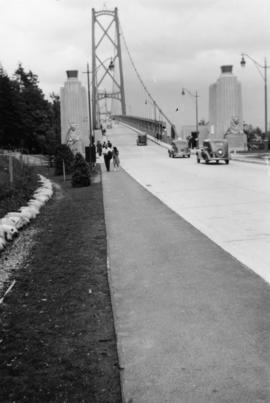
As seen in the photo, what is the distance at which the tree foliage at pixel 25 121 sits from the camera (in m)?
66.6

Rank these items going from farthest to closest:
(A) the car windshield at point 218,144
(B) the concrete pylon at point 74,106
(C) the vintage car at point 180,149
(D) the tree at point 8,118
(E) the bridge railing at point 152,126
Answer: (E) the bridge railing at point 152,126, (D) the tree at point 8,118, (B) the concrete pylon at point 74,106, (C) the vintage car at point 180,149, (A) the car windshield at point 218,144

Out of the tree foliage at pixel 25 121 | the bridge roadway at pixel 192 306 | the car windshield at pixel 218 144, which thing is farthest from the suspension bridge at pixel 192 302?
the tree foliage at pixel 25 121

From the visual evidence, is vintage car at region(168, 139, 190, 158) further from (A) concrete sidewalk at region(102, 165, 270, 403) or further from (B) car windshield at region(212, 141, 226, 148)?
(A) concrete sidewalk at region(102, 165, 270, 403)

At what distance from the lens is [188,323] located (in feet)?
16.6

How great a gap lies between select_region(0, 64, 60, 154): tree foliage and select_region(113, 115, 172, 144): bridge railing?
48.4ft

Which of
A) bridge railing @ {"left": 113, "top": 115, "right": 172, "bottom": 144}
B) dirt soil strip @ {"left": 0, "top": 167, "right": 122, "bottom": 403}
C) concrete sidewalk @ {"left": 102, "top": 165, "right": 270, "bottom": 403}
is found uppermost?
bridge railing @ {"left": 113, "top": 115, "right": 172, "bottom": 144}

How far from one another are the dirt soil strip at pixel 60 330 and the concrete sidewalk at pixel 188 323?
0.16 meters

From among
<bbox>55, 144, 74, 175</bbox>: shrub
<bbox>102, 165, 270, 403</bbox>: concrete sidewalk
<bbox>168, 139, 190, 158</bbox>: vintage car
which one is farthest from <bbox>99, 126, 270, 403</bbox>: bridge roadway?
<bbox>168, 139, 190, 158</bbox>: vintage car

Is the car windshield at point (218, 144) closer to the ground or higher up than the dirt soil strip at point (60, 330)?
higher up

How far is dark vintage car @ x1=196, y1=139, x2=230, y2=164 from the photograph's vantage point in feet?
121

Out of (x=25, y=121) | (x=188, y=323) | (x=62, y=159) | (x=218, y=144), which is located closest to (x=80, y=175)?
(x=62, y=159)

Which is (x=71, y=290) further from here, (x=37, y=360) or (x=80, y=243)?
(x=80, y=243)

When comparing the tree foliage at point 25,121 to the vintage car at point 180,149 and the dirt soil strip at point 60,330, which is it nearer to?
the vintage car at point 180,149

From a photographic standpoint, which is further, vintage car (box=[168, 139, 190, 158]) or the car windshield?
vintage car (box=[168, 139, 190, 158])
